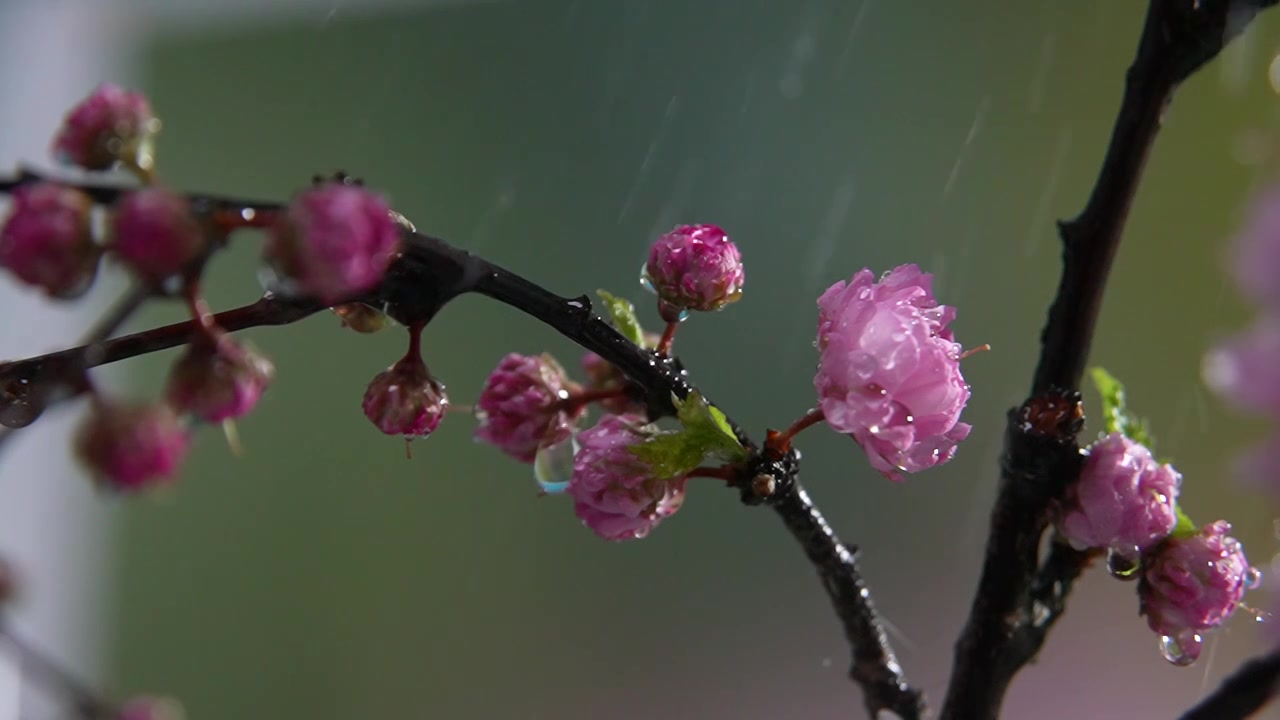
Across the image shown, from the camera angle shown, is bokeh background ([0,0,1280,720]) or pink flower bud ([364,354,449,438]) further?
bokeh background ([0,0,1280,720])

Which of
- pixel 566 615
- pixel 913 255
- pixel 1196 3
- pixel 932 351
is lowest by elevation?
pixel 566 615

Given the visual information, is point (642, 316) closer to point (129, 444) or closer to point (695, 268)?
point (695, 268)

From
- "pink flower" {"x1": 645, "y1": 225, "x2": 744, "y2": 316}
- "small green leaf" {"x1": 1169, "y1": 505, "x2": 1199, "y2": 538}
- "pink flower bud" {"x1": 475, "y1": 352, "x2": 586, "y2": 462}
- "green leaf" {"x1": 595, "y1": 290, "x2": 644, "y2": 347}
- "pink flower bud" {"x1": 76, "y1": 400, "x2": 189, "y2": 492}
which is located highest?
"pink flower" {"x1": 645, "y1": 225, "x2": 744, "y2": 316}

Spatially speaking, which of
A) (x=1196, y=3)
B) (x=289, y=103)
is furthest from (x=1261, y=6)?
(x=289, y=103)

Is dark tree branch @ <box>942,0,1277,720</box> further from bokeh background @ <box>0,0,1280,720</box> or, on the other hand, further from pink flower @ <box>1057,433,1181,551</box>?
bokeh background @ <box>0,0,1280,720</box>

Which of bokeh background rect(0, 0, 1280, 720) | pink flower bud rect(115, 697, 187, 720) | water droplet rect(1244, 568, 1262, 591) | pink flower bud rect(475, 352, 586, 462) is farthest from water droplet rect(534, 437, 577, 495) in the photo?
bokeh background rect(0, 0, 1280, 720)

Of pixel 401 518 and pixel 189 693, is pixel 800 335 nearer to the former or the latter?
pixel 401 518

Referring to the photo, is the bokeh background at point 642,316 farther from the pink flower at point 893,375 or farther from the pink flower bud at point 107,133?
the pink flower bud at point 107,133
